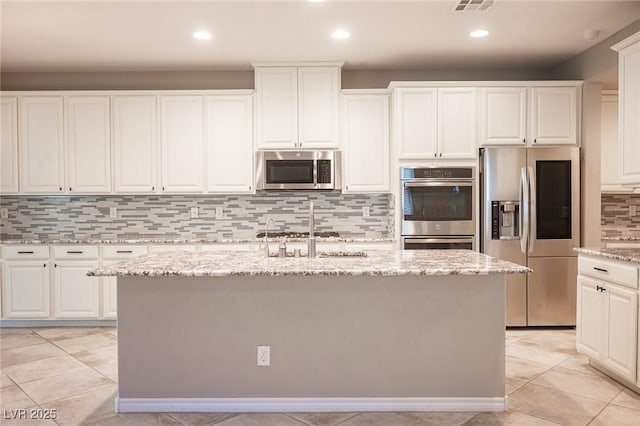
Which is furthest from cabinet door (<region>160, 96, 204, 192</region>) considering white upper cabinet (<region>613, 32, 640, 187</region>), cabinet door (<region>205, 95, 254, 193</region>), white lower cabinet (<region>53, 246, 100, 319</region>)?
white upper cabinet (<region>613, 32, 640, 187</region>)

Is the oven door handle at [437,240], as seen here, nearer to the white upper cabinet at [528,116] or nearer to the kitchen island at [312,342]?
the white upper cabinet at [528,116]

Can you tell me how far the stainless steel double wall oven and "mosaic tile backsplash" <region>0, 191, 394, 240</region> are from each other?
2.31 ft

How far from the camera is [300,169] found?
4906mm

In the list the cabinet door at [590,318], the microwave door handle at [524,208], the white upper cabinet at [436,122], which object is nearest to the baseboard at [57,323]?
the white upper cabinet at [436,122]

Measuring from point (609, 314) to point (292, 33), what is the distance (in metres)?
3.14

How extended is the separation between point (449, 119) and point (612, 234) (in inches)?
94.3

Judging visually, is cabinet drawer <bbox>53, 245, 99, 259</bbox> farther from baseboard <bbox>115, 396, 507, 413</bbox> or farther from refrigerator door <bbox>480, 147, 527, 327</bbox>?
refrigerator door <bbox>480, 147, 527, 327</bbox>

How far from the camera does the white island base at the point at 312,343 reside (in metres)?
2.78

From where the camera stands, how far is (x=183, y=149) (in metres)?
5.00

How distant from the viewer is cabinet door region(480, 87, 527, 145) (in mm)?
4699

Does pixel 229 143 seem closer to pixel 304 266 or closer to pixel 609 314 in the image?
pixel 304 266

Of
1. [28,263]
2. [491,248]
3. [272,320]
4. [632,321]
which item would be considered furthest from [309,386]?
[28,263]

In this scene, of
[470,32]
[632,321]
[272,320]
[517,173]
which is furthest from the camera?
[517,173]

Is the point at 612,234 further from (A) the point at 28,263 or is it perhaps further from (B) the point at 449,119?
(A) the point at 28,263
